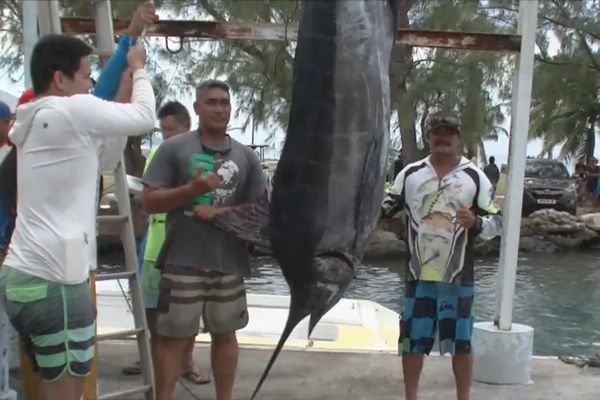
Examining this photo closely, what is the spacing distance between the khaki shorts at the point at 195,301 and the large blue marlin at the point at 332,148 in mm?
1214

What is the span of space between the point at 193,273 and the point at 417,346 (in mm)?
1054

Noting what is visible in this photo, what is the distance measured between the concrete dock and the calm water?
4.37 meters

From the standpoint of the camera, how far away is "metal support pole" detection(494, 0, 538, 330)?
4.26m

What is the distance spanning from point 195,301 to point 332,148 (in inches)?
57.2

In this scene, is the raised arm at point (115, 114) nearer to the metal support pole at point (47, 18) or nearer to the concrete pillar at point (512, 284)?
the metal support pole at point (47, 18)

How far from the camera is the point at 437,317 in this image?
11.8 ft

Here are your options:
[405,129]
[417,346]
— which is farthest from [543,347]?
[417,346]

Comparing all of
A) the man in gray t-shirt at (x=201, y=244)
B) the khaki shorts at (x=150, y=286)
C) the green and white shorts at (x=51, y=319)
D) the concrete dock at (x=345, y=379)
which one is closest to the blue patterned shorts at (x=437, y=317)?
the concrete dock at (x=345, y=379)

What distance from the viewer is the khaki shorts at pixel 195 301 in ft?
10.6

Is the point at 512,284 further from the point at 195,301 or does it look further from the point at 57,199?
the point at 57,199

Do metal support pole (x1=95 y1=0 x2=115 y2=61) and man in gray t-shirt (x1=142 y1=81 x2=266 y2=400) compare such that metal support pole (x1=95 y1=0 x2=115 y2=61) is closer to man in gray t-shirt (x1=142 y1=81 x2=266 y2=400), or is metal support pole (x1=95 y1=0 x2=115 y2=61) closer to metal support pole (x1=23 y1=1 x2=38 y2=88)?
metal support pole (x1=23 y1=1 x2=38 y2=88)

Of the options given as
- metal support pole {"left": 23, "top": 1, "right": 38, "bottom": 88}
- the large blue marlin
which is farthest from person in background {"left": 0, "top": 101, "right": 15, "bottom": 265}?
the large blue marlin

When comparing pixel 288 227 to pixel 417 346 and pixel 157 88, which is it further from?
pixel 157 88

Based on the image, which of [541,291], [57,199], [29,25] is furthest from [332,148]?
[541,291]
